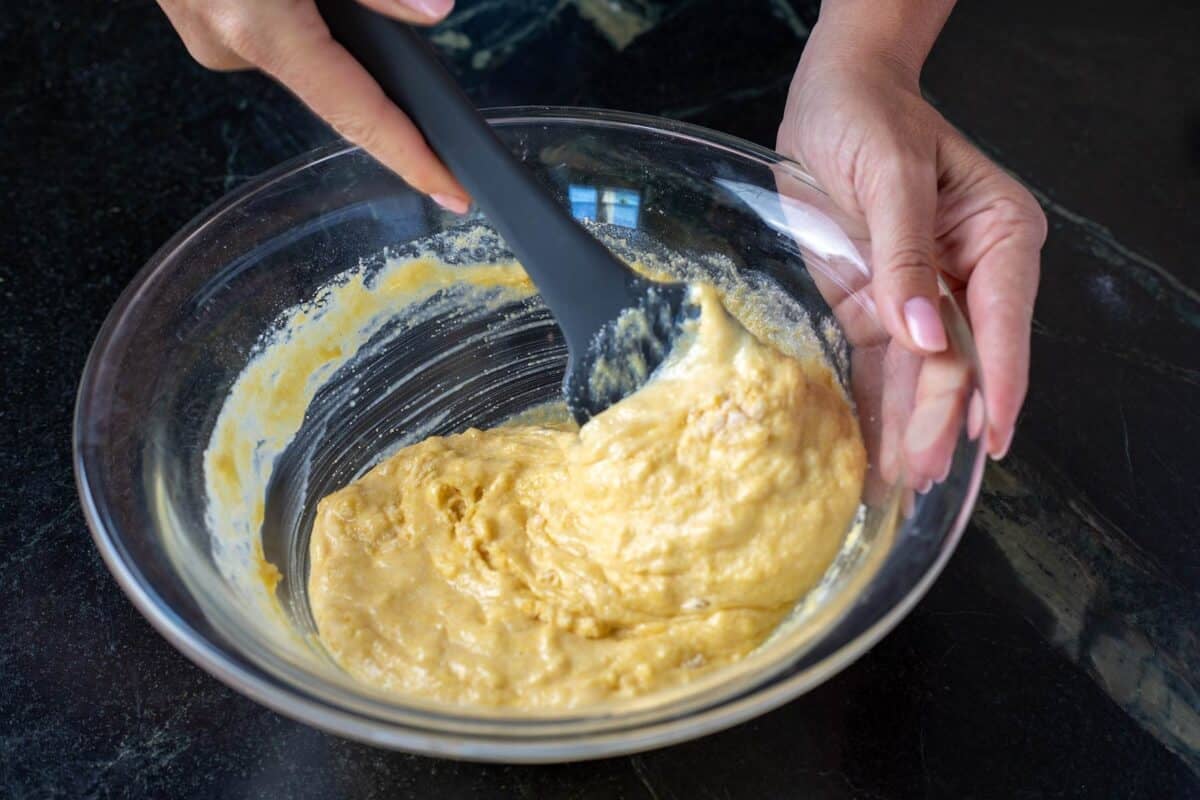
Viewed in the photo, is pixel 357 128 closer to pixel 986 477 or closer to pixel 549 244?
pixel 549 244

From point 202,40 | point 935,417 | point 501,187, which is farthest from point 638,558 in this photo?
point 202,40

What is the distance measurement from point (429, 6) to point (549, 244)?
0.34 metres

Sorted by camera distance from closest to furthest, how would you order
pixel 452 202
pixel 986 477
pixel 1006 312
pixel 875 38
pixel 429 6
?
pixel 429 6 < pixel 1006 312 < pixel 452 202 < pixel 986 477 < pixel 875 38

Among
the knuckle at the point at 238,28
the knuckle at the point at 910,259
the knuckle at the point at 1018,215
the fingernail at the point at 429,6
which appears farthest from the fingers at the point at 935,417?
the knuckle at the point at 238,28

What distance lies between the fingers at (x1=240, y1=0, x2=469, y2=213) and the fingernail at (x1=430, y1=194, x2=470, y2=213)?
54 millimetres

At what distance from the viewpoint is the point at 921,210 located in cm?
160

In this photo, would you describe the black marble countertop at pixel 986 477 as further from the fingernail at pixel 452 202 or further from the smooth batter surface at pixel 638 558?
the fingernail at pixel 452 202

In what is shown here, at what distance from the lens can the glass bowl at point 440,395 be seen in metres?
1.26

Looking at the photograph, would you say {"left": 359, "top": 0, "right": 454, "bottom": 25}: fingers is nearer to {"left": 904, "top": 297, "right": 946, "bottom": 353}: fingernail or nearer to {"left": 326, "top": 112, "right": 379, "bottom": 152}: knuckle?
{"left": 326, "top": 112, "right": 379, "bottom": 152}: knuckle

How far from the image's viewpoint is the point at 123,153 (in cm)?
237

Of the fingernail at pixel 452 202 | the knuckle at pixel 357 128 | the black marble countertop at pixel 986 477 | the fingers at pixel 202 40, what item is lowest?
the black marble countertop at pixel 986 477

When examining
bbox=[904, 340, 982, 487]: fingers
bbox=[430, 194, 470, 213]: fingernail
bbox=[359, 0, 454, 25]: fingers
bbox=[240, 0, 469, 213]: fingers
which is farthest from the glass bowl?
bbox=[359, 0, 454, 25]: fingers

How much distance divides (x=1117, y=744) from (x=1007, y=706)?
145 millimetres

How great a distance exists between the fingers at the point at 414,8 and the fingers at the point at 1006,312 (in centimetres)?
80
